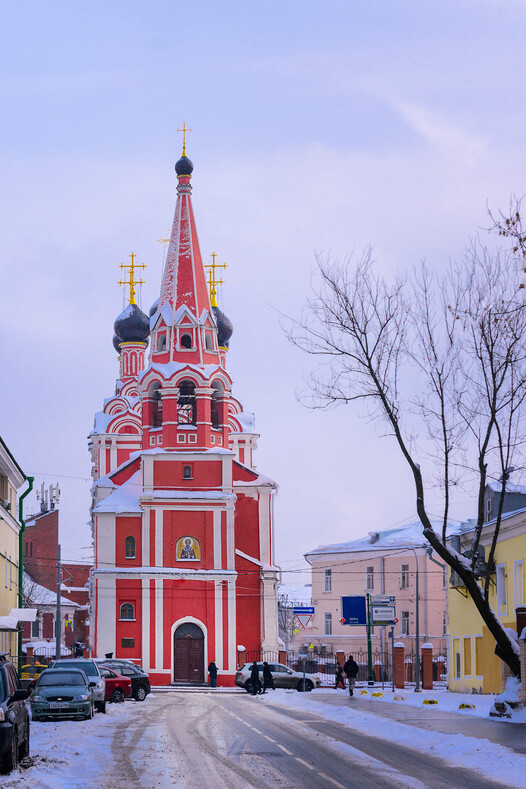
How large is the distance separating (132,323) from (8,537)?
3672 cm

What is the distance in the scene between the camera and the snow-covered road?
48.6 ft

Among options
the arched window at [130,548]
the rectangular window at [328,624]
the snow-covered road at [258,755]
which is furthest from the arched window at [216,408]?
the snow-covered road at [258,755]

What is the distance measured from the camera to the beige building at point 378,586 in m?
74.1

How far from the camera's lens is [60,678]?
87.0 ft

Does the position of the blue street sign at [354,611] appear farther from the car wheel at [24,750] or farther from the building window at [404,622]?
the car wheel at [24,750]

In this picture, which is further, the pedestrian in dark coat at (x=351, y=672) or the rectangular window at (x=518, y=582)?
the pedestrian in dark coat at (x=351, y=672)

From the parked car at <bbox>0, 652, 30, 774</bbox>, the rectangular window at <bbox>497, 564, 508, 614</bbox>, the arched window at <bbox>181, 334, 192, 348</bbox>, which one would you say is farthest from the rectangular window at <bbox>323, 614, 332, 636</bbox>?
the parked car at <bbox>0, 652, 30, 774</bbox>

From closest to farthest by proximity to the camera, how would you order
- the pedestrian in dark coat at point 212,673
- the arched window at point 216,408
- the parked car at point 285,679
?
the parked car at point 285,679, the pedestrian in dark coat at point 212,673, the arched window at point 216,408

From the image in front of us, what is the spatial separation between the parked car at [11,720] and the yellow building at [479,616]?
20.0 meters

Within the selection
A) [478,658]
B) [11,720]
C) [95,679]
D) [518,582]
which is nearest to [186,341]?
[478,658]

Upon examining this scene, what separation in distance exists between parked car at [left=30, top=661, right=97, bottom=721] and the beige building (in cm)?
4595

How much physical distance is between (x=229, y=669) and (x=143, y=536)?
307 inches

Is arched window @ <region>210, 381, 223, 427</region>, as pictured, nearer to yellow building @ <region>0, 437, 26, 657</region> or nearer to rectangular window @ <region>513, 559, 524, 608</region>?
yellow building @ <region>0, 437, 26, 657</region>

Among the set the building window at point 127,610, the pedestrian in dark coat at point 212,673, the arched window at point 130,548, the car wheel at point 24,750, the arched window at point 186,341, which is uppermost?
the arched window at point 186,341
